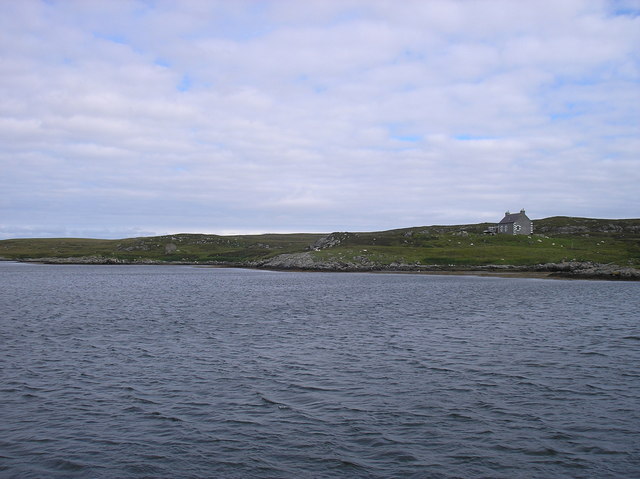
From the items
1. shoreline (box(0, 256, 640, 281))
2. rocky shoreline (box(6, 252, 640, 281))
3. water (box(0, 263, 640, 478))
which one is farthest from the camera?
rocky shoreline (box(6, 252, 640, 281))

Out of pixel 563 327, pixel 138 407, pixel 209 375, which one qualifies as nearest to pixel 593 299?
pixel 563 327

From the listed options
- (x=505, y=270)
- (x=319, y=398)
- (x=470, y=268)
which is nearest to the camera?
(x=319, y=398)

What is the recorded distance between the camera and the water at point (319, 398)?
1847 centimetres

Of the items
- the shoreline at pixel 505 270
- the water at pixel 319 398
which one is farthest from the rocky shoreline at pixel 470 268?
the water at pixel 319 398

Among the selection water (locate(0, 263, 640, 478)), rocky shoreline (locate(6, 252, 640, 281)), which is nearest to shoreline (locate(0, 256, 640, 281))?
rocky shoreline (locate(6, 252, 640, 281))

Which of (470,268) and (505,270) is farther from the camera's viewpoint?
(470,268)

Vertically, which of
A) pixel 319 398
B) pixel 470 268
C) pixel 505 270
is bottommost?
pixel 319 398

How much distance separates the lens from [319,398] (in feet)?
84.3

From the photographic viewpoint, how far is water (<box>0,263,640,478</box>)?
18469 millimetres

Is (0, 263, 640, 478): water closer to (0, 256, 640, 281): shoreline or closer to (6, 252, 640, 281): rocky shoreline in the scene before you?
(0, 256, 640, 281): shoreline

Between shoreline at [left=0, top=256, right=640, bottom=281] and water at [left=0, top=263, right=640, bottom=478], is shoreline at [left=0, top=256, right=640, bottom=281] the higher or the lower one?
the higher one

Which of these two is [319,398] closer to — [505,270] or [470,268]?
[505,270]

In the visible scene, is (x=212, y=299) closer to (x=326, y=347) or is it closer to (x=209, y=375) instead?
A: (x=326, y=347)

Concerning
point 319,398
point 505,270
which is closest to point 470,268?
point 505,270
